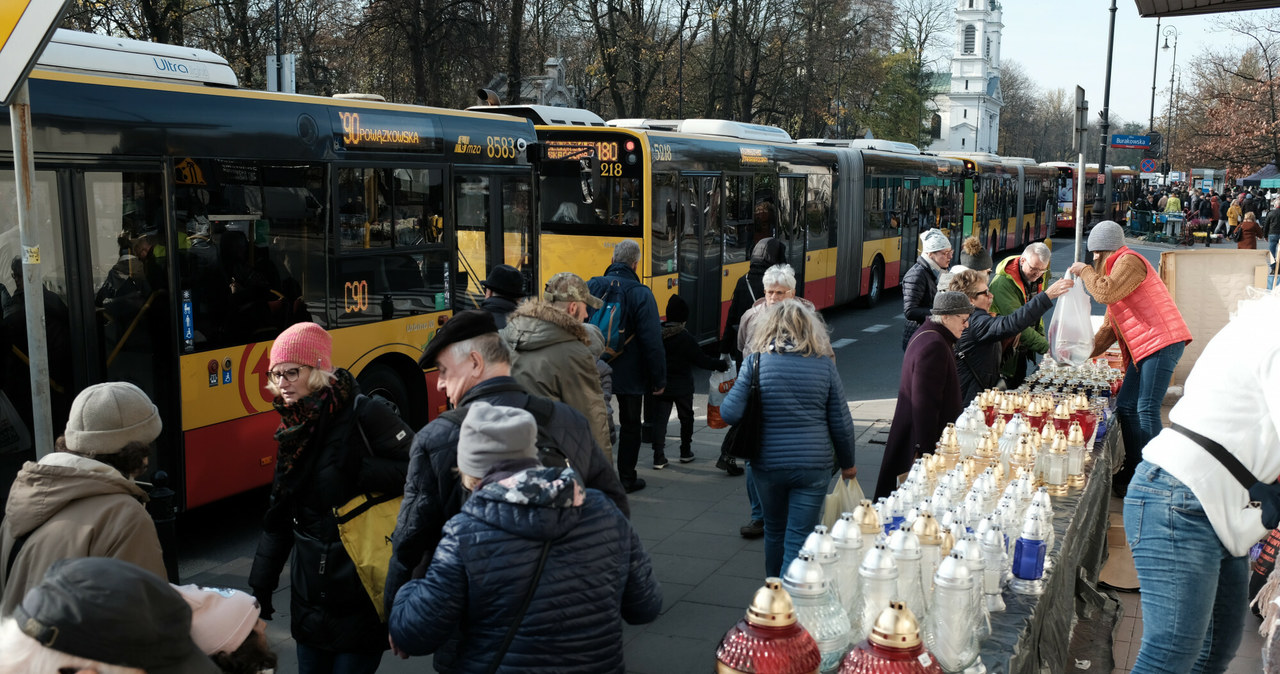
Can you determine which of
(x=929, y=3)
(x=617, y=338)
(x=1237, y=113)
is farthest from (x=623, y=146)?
(x=929, y=3)

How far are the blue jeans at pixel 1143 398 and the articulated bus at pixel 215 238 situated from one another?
197 inches

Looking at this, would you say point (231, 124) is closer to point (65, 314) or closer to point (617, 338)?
point (65, 314)

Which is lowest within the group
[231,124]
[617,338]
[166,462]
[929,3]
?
[166,462]

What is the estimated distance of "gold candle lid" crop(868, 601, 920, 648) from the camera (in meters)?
2.62

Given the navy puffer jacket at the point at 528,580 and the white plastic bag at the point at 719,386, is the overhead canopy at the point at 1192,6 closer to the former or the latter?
the white plastic bag at the point at 719,386

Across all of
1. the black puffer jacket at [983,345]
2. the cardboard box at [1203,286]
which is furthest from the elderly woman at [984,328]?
the cardboard box at [1203,286]

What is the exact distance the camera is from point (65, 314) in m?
5.98

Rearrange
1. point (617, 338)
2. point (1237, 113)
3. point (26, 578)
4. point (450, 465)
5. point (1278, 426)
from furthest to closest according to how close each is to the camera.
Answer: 1. point (1237, 113)
2. point (617, 338)
3. point (450, 465)
4. point (1278, 426)
5. point (26, 578)

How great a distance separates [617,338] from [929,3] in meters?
66.1

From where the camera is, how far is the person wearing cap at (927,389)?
A: 5.96 metres

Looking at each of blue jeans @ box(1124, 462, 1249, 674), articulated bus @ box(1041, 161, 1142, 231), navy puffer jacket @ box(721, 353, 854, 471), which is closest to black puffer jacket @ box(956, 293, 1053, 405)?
navy puffer jacket @ box(721, 353, 854, 471)

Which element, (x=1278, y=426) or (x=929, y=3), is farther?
(x=929, y=3)

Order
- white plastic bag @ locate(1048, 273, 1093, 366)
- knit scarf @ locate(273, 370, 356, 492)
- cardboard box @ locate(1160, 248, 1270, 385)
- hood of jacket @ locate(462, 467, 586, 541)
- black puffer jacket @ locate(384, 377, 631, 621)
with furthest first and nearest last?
cardboard box @ locate(1160, 248, 1270, 385), white plastic bag @ locate(1048, 273, 1093, 366), knit scarf @ locate(273, 370, 356, 492), black puffer jacket @ locate(384, 377, 631, 621), hood of jacket @ locate(462, 467, 586, 541)

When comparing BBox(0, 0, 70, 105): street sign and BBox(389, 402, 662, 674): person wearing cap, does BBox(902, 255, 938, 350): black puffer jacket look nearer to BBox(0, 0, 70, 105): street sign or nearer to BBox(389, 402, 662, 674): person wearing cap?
BBox(389, 402, 662, 674): person wearing cap
